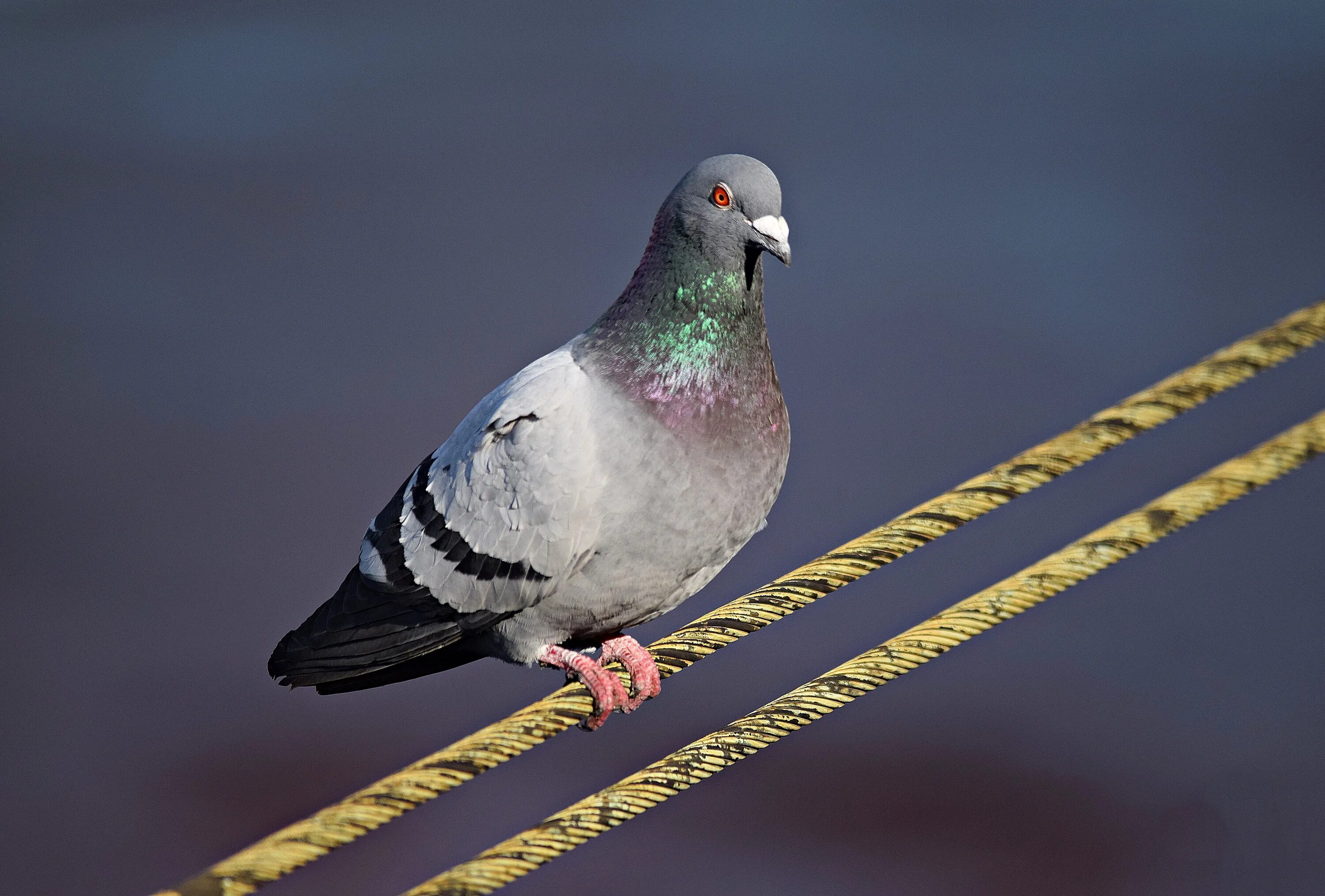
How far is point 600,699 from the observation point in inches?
159

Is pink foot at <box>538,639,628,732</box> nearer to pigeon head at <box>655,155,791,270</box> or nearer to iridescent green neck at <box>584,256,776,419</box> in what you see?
iridescent green neck at <box>584,256,776,419</box>

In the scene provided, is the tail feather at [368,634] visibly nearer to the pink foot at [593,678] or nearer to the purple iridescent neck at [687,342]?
the pink foot at [593,678]

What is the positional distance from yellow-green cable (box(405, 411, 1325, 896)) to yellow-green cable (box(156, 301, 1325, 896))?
0.22 meters

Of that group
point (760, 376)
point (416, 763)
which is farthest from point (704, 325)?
point (416, 763)

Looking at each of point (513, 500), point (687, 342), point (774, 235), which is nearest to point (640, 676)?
point (513, 500)

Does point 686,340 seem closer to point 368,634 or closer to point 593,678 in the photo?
point 593,678

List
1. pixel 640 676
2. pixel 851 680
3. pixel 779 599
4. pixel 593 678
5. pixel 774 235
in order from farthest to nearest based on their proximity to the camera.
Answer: pixel 640 676 < pixel 593 678 < pixel 779 599 < pixel 774 235 < pixel 851 680

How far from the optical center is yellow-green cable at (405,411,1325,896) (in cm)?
327

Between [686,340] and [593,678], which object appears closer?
[686,340]

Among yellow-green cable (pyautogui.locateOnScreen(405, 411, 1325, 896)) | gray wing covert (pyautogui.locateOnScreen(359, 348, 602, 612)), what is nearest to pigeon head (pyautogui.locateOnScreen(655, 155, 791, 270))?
gray wing covert (pyautogui.locateOnScreen(359, 348, 602, 612))

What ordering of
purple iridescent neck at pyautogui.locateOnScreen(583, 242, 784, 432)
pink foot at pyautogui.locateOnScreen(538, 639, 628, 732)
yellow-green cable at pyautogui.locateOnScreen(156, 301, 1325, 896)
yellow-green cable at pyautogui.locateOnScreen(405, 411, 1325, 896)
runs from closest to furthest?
yellow-green cable at pyautogui.locateOnScreen(156, 301, 1325, 896), yellow-green cable at pyautogui.locateOnScreen(405, 411, 1325, 896), purple iridescent neck at pyautogui.locateOnScreen(583, 242, 784, 432), pink foot at pyautogui.locateOnScreen(538, 639, 628, 732)

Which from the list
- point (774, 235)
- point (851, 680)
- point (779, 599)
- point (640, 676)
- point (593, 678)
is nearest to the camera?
point (851, 680)

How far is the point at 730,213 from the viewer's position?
149 inches

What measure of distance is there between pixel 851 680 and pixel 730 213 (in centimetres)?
134
